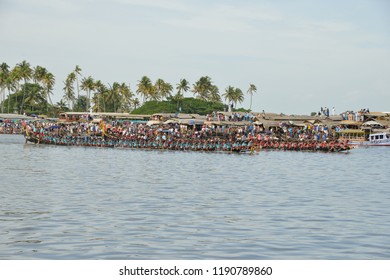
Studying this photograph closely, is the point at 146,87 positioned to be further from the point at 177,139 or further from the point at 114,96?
the point at 177,139

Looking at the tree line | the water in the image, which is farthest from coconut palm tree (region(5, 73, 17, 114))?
the water

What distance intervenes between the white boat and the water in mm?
66602

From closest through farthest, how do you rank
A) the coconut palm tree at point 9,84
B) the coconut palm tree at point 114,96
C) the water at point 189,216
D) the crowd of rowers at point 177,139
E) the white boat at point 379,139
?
the water at point 189,216
the crowd of rowers at point 177,139
the white boat at point 379,139
the coconut palm tree at point 9,84
the coconut palm tree at point 114,96

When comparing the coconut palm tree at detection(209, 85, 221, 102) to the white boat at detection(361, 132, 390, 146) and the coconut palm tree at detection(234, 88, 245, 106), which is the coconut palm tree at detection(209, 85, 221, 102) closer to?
the coconut palm tree at detection(234, 88, 245, 106)

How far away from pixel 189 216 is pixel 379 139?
8926 cm

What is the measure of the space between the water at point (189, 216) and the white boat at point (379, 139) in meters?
66.6

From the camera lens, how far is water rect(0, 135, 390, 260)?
739 inches

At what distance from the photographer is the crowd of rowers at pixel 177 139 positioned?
258 feet

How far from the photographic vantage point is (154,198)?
98.5ft

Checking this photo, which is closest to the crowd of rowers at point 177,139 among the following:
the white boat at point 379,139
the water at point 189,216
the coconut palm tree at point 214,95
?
the white boat at point 379,139

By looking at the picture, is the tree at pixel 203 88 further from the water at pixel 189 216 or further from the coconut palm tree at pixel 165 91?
the water at pixel 189 216

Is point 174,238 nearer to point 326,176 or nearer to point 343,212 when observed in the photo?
point 343,212

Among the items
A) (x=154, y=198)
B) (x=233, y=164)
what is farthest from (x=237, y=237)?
(x=233, y=164)
